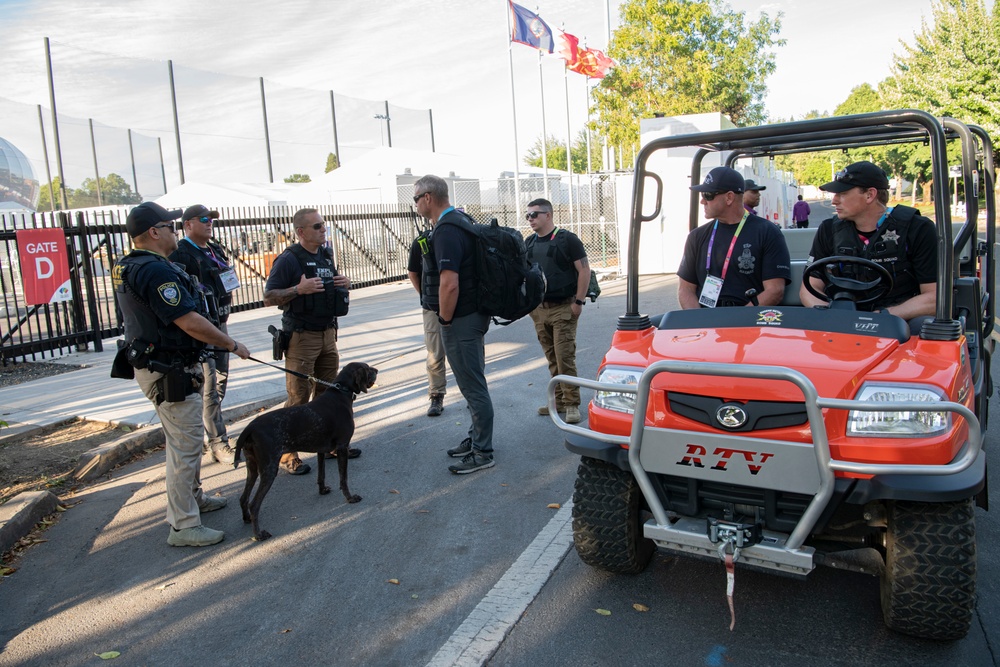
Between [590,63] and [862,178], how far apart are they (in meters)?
19.6

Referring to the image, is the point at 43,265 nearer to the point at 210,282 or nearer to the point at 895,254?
the point at 210,282

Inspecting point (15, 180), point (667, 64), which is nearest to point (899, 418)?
point (15, 180)

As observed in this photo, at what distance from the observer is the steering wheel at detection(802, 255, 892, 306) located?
380 centimetres

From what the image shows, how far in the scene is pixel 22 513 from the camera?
4.66 m

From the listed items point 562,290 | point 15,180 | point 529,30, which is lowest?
point 562,290

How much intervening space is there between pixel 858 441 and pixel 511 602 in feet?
5.66

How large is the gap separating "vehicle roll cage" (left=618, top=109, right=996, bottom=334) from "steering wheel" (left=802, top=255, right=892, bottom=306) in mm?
350

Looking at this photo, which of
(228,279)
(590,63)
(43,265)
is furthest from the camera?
(590,63)

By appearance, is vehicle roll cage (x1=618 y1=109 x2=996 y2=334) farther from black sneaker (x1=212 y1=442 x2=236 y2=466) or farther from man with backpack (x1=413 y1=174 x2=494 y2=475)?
black sneaker (x1=212 y1=442 x2=236 y2=466)

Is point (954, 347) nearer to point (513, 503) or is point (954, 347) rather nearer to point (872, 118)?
point (872, 118)

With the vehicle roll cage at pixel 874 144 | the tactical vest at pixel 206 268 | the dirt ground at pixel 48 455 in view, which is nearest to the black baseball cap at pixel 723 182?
the vehicle roll cage at pixel 874 144

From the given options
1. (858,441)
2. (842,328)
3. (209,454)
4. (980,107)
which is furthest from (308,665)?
(980,107)

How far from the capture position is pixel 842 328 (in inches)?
129

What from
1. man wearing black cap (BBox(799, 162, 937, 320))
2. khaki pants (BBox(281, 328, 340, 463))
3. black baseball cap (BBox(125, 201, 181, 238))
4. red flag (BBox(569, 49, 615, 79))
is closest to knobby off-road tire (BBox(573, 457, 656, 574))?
man wearing black cap (BBox(799, 162, 937, 320))
